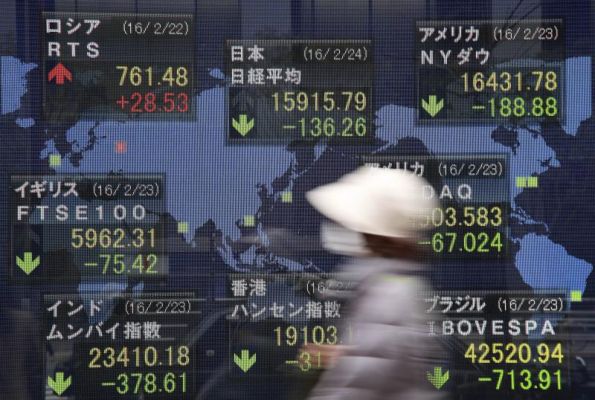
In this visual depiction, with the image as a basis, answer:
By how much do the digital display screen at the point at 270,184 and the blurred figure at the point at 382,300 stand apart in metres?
1.91

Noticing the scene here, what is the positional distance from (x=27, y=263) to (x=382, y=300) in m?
2.55

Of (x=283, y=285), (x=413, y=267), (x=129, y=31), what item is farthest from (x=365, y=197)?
(x=129, y=31)

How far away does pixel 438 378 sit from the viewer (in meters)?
4.77

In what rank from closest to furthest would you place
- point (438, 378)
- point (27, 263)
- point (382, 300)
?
point (382, 300), point (27, 263), point (438, 378)

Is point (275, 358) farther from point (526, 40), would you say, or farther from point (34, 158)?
point (526, 40)

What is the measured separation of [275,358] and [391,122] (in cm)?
129

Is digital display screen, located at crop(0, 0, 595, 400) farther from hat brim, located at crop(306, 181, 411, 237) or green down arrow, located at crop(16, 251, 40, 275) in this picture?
hat brim, located at crop(306, 181, 411, 237)

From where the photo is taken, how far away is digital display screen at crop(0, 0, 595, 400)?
15.3 ft

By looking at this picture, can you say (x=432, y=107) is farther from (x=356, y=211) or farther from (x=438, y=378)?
(x=356, y=211)

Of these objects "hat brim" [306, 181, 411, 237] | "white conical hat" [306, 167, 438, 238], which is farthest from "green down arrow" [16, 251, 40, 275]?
"white conical hat" [306, 167, 438, 238]

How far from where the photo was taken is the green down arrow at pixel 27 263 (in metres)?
4.64

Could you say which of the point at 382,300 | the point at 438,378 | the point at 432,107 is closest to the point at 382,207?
the point at 382,300

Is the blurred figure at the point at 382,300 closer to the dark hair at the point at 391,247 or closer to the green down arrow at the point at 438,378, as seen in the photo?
the dark hair at the point at 391,247

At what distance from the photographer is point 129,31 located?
470 cm
